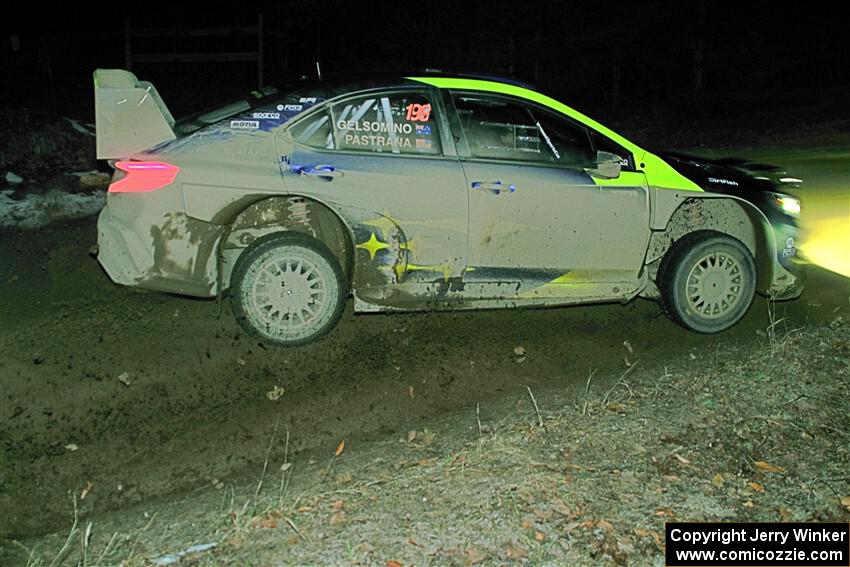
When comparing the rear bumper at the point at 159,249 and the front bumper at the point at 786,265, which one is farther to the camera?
the front bumper at the point at 786,265

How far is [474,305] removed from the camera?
6.41 meters

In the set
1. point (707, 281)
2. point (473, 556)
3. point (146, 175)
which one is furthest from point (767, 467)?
point (146, 175)

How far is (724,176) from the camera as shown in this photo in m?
6.88

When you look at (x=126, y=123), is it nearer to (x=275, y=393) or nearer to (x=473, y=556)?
(x=275, y=393)

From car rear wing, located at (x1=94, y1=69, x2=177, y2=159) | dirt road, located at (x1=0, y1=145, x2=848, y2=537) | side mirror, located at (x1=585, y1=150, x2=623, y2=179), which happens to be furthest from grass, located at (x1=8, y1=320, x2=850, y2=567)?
car rear wing, located at (x1=94, y1=69, x2=177, y2=159)

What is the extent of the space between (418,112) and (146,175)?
1.83 m

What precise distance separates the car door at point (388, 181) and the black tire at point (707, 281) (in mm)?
1658

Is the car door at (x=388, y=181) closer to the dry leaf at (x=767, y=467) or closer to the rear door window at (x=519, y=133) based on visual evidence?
the rear door window at (x=519, y=133)

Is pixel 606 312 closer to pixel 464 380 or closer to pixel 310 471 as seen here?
pixel 464 380

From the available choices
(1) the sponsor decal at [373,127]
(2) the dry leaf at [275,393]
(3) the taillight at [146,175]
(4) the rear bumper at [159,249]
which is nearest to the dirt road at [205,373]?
(2) the dry leaf at [275,393]

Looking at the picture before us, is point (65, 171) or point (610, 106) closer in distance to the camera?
point (65, 171)

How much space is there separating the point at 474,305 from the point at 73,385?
265cm

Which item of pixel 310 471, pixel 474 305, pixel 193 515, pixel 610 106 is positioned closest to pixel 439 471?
pixel 310 471

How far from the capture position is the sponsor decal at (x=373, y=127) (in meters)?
6.12
